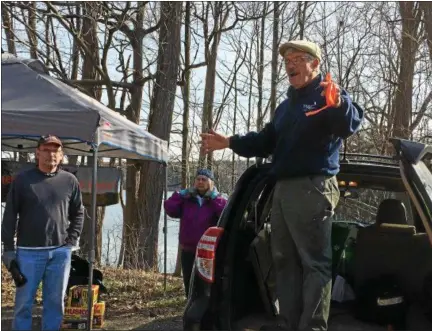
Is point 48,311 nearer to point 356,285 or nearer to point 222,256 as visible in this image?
point 222,256

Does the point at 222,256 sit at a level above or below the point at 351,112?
below

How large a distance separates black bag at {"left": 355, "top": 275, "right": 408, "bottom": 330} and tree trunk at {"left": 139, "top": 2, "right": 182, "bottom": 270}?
867cm

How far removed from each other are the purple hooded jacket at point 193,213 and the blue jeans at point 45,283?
84.2 inches

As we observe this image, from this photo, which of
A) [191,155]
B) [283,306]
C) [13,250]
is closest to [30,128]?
[13,250]

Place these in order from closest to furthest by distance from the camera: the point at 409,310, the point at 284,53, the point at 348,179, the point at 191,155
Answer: the point at 284,53 → the point at 409,310 → the point at 348,179 → the point at 191,155

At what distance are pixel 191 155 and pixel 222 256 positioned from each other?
16608 mm

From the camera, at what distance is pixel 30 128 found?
562 centimetres

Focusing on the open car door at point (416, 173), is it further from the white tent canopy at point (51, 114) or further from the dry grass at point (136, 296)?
the dry grass at point (136, 296)

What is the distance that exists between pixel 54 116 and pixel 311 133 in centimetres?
315

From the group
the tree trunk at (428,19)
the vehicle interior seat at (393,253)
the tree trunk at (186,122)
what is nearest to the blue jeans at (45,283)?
the vehicle interior seat at (393,253)

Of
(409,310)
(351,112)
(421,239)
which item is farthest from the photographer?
(421,239)

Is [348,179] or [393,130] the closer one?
[348,179]

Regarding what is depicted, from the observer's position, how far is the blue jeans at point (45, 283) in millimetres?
4785

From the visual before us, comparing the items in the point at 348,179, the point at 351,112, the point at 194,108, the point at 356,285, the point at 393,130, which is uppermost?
the point at 194,108
